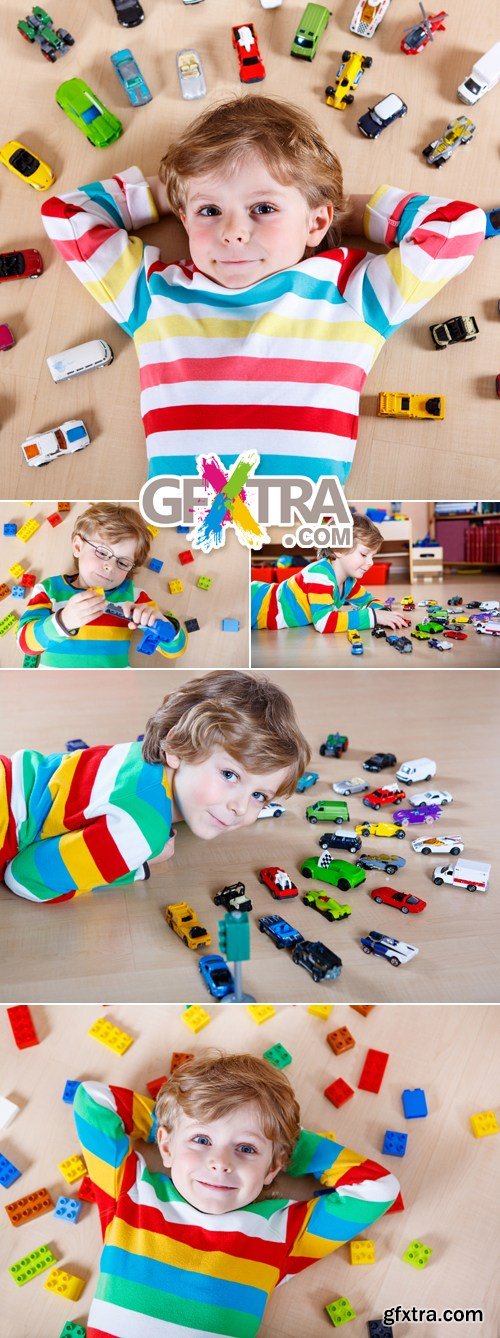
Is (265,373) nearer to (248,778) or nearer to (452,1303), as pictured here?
(248,778)

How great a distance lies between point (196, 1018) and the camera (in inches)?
54.7

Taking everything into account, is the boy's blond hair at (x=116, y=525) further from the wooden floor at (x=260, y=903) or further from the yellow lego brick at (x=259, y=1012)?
the yellow lego brick at (x=259, y=1012)

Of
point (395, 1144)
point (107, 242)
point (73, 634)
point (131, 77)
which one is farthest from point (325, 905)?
point (131, 77)

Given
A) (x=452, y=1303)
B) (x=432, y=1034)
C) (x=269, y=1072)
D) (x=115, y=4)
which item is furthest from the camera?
(x=115, y=4)

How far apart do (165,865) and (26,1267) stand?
0.54 meters

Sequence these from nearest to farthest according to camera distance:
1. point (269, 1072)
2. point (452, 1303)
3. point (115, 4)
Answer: point (452, 1303) → point (269, 1072) → point (115, 4)

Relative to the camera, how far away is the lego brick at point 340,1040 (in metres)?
1.38

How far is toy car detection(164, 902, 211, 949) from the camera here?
118cm

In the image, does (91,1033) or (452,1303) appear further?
(91,1033)

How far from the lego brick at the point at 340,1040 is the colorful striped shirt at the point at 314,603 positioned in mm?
599

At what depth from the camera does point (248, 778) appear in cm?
117

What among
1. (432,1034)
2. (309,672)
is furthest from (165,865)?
(432,1034)

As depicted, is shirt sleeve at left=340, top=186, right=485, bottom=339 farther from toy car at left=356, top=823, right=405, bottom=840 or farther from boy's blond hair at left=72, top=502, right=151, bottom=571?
toy car at left=356, top=823, right=405, bottom=840

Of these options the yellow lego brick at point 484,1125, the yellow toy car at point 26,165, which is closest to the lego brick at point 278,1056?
the yellow lego brick at point 484,1125
